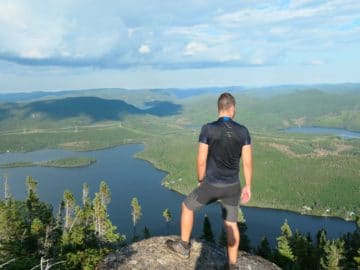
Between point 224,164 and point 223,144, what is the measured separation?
65 cm

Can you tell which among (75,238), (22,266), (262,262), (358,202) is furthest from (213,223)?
(262,262)

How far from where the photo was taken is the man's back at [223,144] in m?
12.6

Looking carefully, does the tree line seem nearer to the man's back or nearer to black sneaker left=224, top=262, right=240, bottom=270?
black sneaker left=224, top=262, right=240, bottom=270

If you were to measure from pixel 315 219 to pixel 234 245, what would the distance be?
162m

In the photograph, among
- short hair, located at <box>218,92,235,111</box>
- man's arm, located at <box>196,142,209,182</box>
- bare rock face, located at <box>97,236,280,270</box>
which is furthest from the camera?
bare rock face, located at <box>97,236,280,270</box>

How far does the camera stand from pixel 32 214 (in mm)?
63062

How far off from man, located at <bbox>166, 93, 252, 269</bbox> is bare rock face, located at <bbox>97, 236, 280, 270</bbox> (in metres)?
2.12

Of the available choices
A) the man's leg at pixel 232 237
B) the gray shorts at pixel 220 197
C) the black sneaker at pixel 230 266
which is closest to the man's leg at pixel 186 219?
the gray shorts at pixel 220 197

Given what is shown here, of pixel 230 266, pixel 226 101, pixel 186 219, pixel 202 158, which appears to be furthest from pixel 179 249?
pixel 226 101

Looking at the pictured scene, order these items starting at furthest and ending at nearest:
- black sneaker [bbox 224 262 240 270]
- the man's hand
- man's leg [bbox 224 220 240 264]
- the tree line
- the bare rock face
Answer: the tree line < the bare rock face < black sneaker [bbox 224 262 240 270] < man's leg [bbox 224 220 240 264] < the man's hand

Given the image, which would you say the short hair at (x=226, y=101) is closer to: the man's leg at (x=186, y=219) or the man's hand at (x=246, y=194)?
the man's hand at (x=246, y=194)

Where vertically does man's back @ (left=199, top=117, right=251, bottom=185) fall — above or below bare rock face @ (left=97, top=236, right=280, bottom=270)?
above

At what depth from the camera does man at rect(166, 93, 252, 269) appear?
12633 mm

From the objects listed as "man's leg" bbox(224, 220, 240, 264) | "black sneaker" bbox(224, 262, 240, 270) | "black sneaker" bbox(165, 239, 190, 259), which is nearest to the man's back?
"man's leg" bbox(224, 220, 240, 264)
